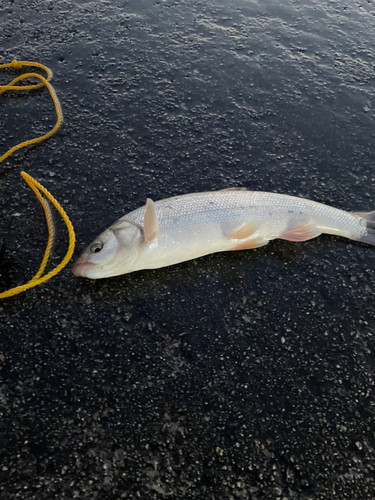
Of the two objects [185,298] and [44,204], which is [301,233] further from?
[44,204]

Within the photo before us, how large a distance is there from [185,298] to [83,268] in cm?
81

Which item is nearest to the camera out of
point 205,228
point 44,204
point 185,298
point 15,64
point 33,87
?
point 185,298

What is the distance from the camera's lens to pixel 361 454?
249 centimetres

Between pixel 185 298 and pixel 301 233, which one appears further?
pixel 301 233

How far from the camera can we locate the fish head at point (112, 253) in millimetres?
3080

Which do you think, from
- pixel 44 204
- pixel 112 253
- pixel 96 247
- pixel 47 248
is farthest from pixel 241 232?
pixel 44 204

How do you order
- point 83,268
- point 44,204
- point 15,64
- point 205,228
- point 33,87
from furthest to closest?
point 15,64
point 33,87
point 44,204
point 205,228
point 83,268

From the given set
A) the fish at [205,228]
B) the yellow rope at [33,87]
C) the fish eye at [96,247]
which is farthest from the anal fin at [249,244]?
the yellow rope at [33,87]

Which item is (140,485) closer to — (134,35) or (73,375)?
(73,375)

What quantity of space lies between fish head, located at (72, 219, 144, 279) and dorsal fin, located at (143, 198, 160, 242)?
59mm

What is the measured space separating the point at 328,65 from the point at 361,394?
4.73m

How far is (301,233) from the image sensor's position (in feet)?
11.8

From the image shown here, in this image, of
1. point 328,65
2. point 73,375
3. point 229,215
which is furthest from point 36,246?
point 328,65

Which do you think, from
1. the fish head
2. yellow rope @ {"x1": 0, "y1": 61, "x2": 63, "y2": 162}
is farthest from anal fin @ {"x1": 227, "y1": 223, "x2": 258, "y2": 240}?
yellow rope @ {"x1": 0, "y1": 61, "x2": 63, "y2": 162}
